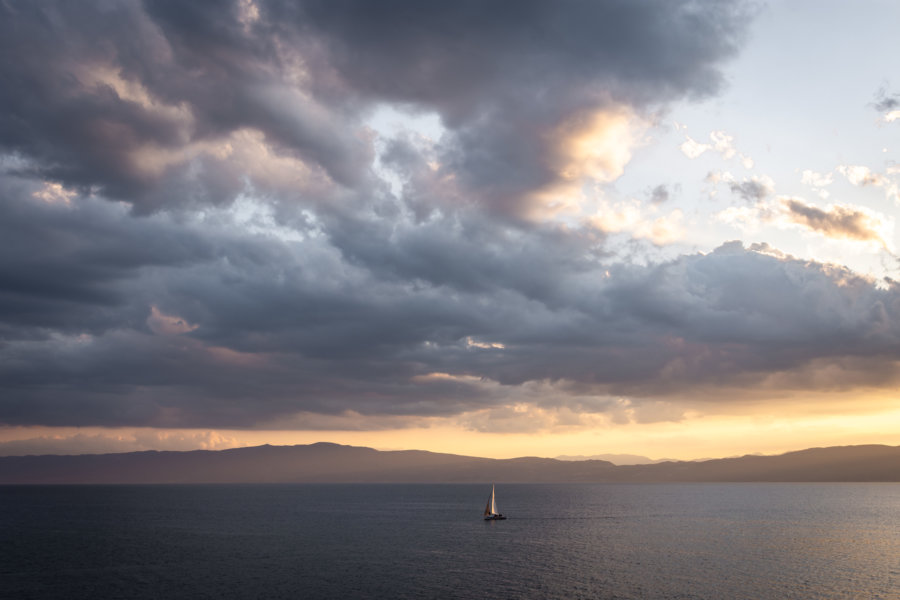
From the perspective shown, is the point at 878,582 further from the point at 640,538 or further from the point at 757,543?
the point at 640,538

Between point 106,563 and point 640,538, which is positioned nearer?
point 106,563

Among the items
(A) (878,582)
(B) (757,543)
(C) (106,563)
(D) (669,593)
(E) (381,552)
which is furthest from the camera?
(B) (757,543)

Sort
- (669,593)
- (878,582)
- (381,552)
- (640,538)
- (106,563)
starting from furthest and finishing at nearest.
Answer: (640,538)
(381,552)
(106,563)
(878,582)
(669,593)

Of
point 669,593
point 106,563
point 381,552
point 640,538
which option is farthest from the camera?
point 640,538

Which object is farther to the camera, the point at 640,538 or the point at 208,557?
the point at 640,538

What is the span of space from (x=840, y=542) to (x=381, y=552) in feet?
356

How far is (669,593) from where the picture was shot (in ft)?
281

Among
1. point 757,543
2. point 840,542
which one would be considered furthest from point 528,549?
point 840,542

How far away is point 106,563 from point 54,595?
1138 inches

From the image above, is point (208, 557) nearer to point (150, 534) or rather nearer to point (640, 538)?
point (150, 534)

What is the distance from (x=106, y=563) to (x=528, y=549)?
82.2 m

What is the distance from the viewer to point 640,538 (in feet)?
496

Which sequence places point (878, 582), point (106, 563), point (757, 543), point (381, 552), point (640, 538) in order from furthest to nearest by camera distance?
point (640, 538)
point (757, 543)
point (381, 552)
point (106, 563)
point (878, 582)

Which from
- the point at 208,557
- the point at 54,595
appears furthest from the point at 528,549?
the point at 54,595
